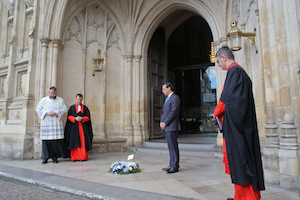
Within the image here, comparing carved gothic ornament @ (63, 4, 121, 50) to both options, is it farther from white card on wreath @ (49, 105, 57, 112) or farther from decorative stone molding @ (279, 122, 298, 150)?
decorative stone molding @ (279, 122, 298, 150)

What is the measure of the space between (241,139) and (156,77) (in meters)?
7.44

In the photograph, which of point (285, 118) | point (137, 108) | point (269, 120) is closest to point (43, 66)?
point (137, 108)

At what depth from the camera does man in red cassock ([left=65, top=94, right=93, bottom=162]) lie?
5.98 meters

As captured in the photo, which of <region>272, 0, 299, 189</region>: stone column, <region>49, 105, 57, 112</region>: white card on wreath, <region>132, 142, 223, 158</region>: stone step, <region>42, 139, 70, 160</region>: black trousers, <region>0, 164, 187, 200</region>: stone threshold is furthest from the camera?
<region>132, 142, 223, 158</region>: stone step

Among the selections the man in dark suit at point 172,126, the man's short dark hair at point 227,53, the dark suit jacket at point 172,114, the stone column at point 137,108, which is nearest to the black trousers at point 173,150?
the man in dark suit at point 172,126

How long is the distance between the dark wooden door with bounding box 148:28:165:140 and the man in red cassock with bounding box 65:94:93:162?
3.14 meters

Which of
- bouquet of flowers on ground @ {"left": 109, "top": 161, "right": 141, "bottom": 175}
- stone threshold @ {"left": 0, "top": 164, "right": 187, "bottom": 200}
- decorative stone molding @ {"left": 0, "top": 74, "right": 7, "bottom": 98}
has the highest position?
decorative stone molding @ {"left": 0, "top": 74, "right": 7, "bottom": 98}

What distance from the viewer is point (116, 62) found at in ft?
28.2

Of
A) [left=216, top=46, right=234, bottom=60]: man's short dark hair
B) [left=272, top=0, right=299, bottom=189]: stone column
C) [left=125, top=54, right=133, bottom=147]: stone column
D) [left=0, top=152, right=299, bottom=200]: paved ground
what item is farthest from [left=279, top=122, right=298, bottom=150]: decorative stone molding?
[left=125, top=54, right=133, bottom=147]: stone column

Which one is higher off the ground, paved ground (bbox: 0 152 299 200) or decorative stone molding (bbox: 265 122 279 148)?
decorative stone molding (bbox: 265 122 279 148)

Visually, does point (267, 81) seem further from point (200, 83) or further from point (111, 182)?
point (200, 83)

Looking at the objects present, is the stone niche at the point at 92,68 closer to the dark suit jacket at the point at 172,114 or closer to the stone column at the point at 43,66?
the stone column at the point at 43,66

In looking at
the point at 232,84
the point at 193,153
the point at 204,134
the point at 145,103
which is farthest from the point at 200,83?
the point at 232,84

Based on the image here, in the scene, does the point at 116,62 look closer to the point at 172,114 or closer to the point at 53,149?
the point at 53,149
